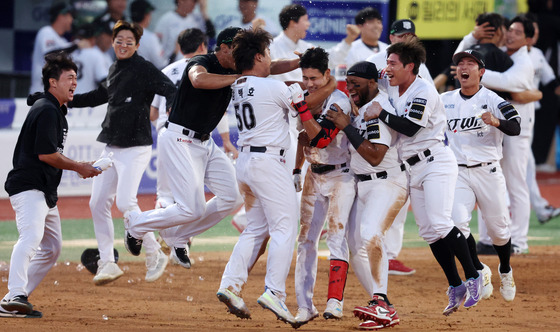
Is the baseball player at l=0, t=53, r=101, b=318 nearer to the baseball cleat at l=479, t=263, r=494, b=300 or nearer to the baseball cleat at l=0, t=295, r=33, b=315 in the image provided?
the baseball cleat at l=0, t=295, r=33, b=315

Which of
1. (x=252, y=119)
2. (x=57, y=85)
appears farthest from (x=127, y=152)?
(x=252, y=119)

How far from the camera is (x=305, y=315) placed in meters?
7.05

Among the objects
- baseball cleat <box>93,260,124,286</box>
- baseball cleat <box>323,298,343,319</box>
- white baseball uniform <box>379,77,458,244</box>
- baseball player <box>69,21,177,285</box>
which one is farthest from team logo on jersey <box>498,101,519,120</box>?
baseball cleat <box>93,260,124,286</box>

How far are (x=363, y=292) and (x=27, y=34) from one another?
36.9ft

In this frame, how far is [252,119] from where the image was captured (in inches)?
275

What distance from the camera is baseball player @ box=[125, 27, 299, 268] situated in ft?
26.1

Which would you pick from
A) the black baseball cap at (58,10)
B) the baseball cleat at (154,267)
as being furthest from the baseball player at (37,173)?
the black baseball cap at (58,10)

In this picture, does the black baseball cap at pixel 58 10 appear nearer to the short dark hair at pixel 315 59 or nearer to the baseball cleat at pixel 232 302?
the short dark hair at pixel 315 59

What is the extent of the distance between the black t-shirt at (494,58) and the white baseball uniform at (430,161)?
3.12 meters

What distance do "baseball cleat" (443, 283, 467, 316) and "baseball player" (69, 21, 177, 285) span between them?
121 inches

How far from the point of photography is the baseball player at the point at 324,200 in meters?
7.12

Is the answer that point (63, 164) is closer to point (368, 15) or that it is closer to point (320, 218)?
point (320, 218)

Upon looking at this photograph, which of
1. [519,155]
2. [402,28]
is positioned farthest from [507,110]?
[519,155]

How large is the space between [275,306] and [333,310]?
0.61 m
